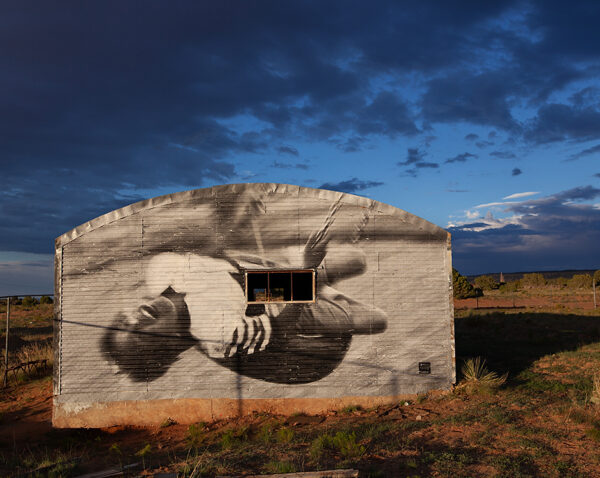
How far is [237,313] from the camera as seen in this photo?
33.1 ft

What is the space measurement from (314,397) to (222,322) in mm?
2696

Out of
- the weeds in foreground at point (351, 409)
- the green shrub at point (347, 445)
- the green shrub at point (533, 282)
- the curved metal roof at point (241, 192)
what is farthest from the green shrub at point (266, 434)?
the green shrub at point (533, 282)

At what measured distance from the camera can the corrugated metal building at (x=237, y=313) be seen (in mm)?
9984

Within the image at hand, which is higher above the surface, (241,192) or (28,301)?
(241,192)

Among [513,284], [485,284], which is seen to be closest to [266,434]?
[485,284]

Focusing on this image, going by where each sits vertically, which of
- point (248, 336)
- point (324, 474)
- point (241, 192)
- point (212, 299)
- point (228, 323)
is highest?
point (241, 192)

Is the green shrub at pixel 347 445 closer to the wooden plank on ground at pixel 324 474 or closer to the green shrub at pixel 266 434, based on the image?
the wooden plank on ground at pixel 324 474

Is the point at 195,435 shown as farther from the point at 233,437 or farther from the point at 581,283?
the point at 581,283

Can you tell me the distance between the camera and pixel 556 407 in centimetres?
941

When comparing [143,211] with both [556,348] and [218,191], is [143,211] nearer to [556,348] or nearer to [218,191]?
[218,191]

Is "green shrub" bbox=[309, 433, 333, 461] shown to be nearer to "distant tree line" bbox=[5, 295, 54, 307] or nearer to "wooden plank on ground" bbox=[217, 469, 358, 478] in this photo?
"wooden plank on ground" bbox=[217, 469, 358, 478]

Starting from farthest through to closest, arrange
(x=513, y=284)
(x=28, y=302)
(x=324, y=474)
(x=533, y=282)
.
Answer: (x=533, y=282)
(x=513, y=284)
(x=28, y=302)
(x=324, y=474)

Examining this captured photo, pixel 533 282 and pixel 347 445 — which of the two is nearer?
pixel 347 445

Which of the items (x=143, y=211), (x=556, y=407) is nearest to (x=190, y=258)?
(x=143, y=211)
